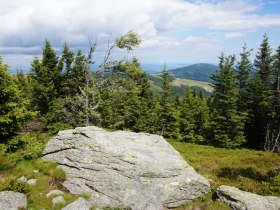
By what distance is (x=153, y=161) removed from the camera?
12.8 m

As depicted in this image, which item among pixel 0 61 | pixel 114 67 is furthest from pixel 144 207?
pixel 114 67

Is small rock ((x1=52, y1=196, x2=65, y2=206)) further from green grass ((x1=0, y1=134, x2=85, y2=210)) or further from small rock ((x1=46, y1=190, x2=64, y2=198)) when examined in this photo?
small rock ((x1=46, y1=190, x2=64, y2=198))

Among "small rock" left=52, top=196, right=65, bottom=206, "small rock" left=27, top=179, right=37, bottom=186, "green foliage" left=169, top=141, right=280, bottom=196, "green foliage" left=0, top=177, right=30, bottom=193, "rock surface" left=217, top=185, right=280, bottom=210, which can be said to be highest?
"green foliage" left=0, top=177, right=30, bottom=193

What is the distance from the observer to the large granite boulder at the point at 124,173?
1161cm

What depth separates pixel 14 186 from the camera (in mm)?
11133

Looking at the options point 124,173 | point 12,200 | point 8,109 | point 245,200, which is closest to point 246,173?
point 245,200

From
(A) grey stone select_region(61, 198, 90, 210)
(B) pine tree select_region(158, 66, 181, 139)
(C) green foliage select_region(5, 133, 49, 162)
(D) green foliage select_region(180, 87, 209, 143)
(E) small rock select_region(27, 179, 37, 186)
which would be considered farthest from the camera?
(D) green foliage select_region(180, 87, 209, 143)

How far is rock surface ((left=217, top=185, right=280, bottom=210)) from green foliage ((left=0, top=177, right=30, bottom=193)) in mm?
7726

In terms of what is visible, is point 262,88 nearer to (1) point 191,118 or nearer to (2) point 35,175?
(1) point 191,118

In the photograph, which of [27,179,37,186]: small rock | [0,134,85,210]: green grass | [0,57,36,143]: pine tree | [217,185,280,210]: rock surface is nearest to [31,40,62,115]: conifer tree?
[0,57,36,143]: pine tree

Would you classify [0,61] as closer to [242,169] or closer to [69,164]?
[69,164]

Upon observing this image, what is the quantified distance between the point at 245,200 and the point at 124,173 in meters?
4.81

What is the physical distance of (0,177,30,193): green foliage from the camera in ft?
36.3

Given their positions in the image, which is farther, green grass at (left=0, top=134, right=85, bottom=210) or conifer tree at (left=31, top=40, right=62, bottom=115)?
conifer tree at (left=31, top=40, right=62, bottom=115)
